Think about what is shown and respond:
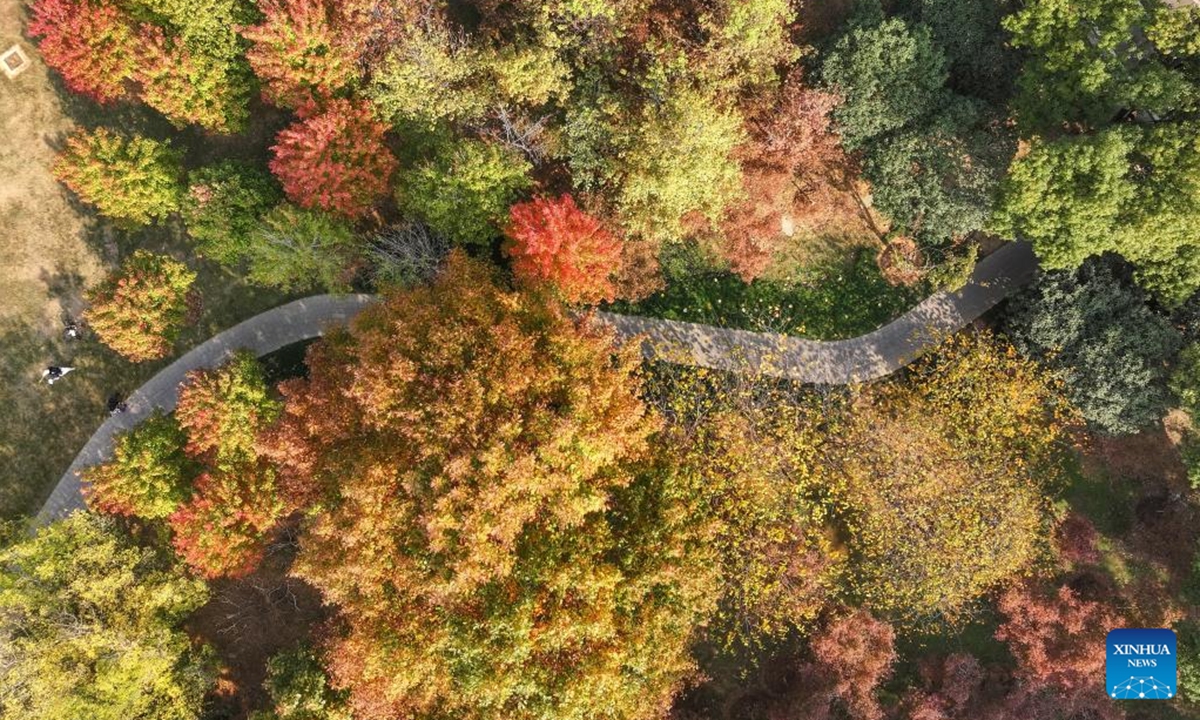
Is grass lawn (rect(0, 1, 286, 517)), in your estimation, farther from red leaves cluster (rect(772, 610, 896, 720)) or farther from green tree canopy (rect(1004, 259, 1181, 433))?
green tree canopy (rect(1004, 259, 1181, 433))

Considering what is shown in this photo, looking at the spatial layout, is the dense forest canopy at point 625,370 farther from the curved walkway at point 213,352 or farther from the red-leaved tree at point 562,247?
the curved walkway at point 213,352

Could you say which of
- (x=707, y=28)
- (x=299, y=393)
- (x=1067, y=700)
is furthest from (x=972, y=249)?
(x=299, y=393)

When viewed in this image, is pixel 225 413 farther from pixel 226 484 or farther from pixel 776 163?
pixel 776 163

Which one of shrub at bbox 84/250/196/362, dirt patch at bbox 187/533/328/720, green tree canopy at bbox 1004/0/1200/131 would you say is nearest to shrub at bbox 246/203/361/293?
shrub at bbox 84/250/196/362

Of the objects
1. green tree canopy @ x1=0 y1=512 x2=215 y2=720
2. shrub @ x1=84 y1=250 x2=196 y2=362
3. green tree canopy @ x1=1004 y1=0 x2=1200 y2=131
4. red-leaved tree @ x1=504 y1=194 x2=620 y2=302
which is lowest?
green tree canopy @ x1=0 y1=512 x2=215 y2=720

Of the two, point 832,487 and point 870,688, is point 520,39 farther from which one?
point 870,688

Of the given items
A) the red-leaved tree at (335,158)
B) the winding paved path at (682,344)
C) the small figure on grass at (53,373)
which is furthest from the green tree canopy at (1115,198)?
the small figure on grass at (53,373)
